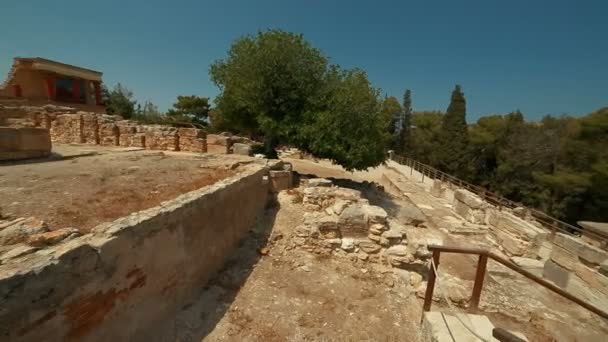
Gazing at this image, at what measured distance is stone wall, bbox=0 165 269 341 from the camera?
2309mm

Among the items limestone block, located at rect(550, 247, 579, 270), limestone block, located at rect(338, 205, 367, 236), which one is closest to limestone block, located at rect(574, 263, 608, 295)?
limestone block, located at rect(550, 247, 579, 270)

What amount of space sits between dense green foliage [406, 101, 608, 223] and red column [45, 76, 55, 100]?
110 ft

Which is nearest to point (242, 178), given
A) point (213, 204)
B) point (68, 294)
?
point (213, 204)

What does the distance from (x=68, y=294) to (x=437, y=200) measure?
16.4 m

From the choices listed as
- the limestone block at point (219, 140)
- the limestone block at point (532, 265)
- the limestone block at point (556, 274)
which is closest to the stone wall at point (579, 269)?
the limestone block at point (556, 274)

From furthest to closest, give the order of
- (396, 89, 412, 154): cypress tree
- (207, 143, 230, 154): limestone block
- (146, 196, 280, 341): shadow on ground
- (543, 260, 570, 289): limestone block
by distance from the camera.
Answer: (396, 89, 412, 154): cypress tree
(207, 143, 230, 154): limestone block
(543, 260, 570, 289): limestone block
(146, 196, 280, 341): shadow on ground

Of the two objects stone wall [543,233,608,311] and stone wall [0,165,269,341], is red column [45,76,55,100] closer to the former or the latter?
stone wall [0,165,269,341]

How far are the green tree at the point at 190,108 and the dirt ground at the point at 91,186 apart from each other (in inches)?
908

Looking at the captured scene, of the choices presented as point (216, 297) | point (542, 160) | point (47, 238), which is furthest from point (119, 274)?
point (542, 160)

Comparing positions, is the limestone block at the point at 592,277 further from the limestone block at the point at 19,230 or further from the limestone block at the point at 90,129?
the limestone block at the point at 90,129

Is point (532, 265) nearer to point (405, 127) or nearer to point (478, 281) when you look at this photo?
point (478, 281)

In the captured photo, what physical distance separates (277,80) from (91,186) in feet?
26.2

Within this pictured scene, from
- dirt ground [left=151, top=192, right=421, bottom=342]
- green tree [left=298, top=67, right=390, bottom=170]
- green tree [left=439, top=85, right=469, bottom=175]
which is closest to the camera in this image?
dirt ground [left=151, top=192, right=421, bottom=342]

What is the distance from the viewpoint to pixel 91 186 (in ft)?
18.1
